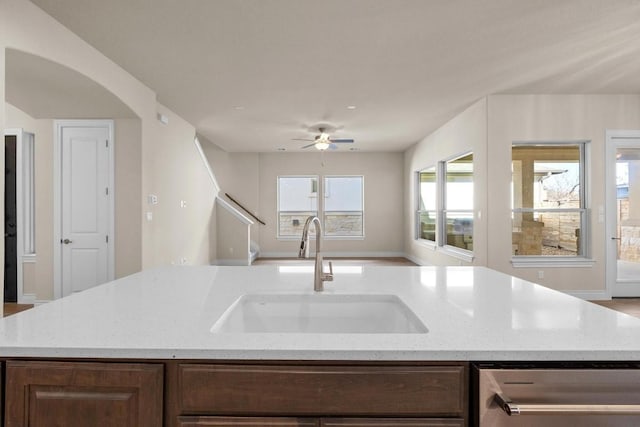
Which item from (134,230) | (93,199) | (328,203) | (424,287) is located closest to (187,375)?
(424,287)

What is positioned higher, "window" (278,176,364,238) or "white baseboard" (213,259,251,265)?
"window" (278,176,364,238)

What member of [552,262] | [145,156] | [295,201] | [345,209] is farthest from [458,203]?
[145,156]

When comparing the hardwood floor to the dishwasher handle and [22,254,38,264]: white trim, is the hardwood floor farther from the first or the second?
[22,254,38,264]: white trim

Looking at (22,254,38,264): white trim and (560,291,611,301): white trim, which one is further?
(560,291,611,301): white trim

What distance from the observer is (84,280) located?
438 centimetres

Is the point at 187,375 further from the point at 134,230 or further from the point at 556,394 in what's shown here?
the point at 134,230

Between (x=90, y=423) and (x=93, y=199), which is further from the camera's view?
(x=93, y=199)

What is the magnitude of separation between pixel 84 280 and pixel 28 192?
4.91 feet

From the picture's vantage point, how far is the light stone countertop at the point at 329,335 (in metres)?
0.82

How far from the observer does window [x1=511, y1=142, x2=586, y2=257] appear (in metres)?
4.97

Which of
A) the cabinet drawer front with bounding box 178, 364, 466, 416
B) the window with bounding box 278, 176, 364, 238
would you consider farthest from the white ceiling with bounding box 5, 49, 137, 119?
the window with bounding box 278, 176, 364, 238

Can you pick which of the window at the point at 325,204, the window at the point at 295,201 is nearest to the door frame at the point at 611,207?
the window at the point at 325,204

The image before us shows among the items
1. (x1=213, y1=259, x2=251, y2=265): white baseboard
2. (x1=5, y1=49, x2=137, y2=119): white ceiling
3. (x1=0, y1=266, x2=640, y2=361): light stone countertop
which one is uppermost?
(x1=5, y1=49, x2=137, y2=119): white ceiling

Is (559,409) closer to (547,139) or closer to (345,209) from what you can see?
(547,139)
